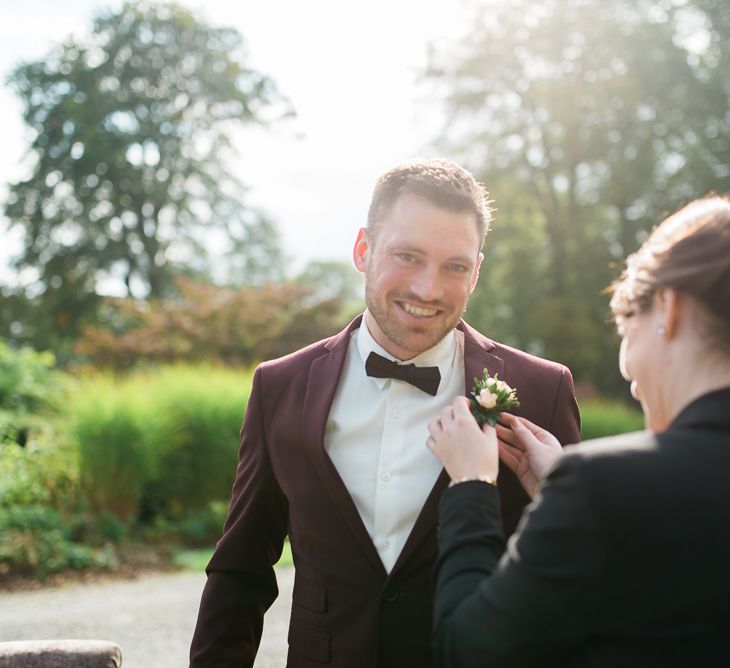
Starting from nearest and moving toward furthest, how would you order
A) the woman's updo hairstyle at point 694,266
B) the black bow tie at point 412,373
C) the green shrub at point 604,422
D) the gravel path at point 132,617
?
the woman's updo hairstyle at point 694,266 < the black bow tie at point 412,373 < the gravel path at point 132,617 < the green shrub at point 604,422

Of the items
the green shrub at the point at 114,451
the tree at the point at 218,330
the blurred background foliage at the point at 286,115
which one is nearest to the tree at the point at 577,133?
the blurred background foliage at the point at 286,115

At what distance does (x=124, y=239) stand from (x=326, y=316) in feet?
47.1

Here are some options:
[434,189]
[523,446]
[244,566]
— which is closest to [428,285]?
[434,189]

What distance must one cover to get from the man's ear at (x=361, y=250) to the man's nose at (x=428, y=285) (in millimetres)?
263

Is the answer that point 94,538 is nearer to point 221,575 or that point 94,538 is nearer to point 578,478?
point 221,575

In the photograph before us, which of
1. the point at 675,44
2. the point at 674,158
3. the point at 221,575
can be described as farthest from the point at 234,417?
the point at 675,44

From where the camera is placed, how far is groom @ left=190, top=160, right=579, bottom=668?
2.33 meters

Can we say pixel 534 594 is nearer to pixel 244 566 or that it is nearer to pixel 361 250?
pixel 244 566

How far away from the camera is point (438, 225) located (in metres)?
2.40

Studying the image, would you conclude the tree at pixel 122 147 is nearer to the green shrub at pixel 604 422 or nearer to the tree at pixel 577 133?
the tree at pixel 577 133

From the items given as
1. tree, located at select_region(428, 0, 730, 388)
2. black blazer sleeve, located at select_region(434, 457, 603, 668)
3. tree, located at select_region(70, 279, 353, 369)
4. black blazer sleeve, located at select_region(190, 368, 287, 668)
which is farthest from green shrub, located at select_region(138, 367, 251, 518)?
tree, located at select_region(428, 0, 730, 388)

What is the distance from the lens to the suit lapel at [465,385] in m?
2.28

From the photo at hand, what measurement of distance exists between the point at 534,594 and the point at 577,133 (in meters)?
25.6

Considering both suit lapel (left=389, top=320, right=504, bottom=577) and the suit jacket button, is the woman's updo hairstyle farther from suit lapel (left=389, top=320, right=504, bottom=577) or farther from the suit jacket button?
the suit jacket button
